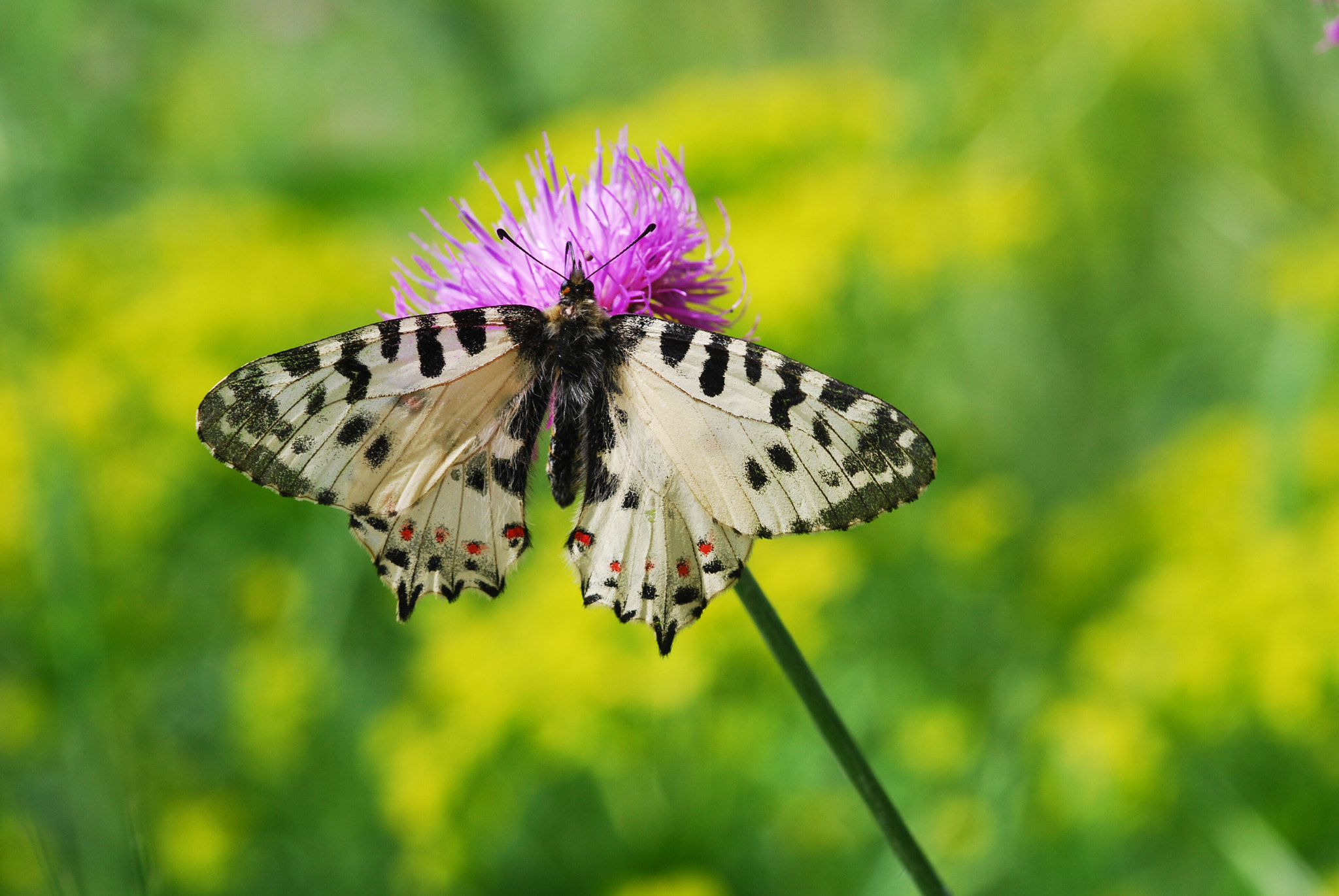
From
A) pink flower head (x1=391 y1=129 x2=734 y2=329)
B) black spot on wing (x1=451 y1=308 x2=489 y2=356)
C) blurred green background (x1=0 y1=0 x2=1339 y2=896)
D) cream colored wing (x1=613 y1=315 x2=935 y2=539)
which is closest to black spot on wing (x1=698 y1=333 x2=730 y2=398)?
cream colored wing (x1=613 y1=315 x2=935 y2=539)

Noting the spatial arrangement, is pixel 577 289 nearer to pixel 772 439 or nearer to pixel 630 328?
pixel 630 328

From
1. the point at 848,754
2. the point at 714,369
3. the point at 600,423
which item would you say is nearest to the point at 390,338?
the point at 600,423

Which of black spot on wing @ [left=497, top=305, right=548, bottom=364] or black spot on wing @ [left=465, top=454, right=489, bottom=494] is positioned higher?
black spot on wing @ [left=497, top=305, right=548, bottom=364]

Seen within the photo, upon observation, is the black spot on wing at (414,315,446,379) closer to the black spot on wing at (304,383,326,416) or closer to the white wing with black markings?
the black spot on wing at (304,383,326,416)

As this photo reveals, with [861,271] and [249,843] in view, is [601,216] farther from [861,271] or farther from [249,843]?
[249,843]

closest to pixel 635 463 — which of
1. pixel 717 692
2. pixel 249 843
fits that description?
pixel 717 692

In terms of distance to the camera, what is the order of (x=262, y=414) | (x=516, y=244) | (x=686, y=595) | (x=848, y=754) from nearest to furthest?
(x=848, y=754), (x=686, y=595), (x=262, y=414), (x=516, y=244)
